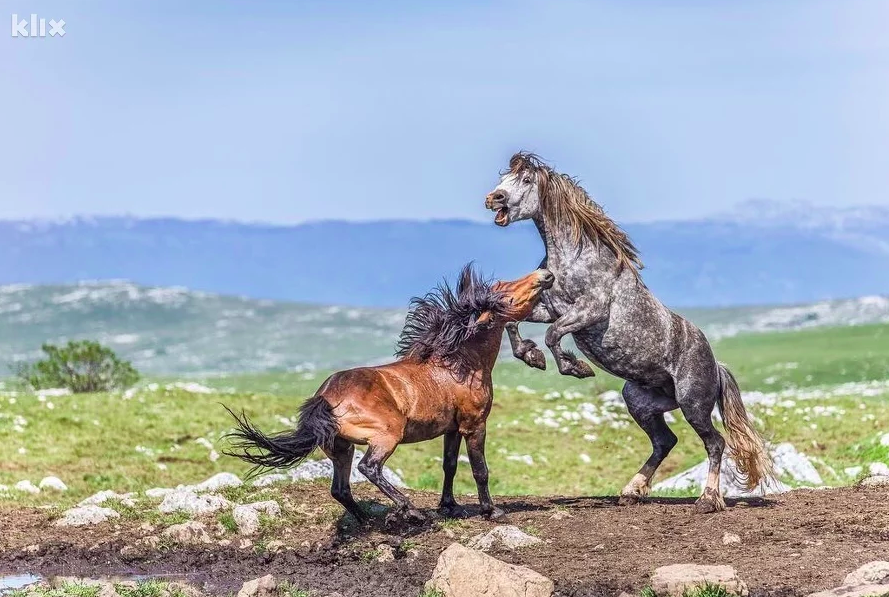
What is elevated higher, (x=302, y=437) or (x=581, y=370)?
(x=581, y=370)

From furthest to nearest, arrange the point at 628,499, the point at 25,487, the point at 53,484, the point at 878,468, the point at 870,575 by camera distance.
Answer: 1. the point at 53,484
2. the point at 25,487
3. the point at 878,468
4. the point at 628,499
5. the point at 870,575

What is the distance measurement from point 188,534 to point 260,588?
2.55 meters

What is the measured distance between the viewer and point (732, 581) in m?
8.73

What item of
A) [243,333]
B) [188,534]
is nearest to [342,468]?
[188,534]

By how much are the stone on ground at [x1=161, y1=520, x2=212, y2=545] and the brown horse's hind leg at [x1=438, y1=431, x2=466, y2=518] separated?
2291mm

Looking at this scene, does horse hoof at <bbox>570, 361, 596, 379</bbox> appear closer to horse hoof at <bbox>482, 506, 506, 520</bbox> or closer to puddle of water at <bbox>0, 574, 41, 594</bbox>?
horse hoof at <bbox>482, 506, 506, 520</bbox>

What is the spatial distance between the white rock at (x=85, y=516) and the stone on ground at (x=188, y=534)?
1208 mm

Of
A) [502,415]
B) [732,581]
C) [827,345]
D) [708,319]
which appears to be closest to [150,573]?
[732,581]

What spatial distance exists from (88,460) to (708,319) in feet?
499

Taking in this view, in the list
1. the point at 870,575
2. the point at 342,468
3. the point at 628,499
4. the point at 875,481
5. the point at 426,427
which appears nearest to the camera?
the point at 870,575

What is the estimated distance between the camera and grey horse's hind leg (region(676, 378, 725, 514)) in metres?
12.3

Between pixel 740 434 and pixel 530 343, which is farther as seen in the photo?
pixel 740 434

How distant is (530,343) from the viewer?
11.8 m

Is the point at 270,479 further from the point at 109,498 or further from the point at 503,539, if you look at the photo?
the point at 503,539
